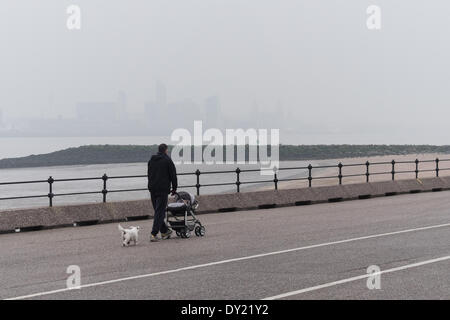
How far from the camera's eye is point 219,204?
26.0 metres

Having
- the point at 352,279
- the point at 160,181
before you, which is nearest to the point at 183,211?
the point at 160,181

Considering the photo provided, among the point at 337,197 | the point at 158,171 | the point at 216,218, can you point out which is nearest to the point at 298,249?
the point at 158,171

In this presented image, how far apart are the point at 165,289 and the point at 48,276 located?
2.50m

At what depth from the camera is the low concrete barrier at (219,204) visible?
20.8 meters

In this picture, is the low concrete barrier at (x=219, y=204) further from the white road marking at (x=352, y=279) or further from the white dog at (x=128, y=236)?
the white road marking at (x=352, y=279)

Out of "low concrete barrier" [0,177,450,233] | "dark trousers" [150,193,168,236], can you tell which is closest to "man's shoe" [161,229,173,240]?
"dark trousers" [150,193,168,236]

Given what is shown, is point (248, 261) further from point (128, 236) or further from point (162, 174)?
point (162, 174)

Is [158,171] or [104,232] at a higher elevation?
[158,171]

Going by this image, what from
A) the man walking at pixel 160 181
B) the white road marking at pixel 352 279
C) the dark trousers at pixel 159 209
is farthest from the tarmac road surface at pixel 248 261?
the man walking at pixel 160 181

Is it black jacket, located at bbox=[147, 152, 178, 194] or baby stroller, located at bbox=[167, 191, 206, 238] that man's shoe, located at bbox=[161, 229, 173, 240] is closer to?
baby stroller, located at bbox=[167, 191, 206, 238]

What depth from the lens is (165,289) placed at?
10867 mm

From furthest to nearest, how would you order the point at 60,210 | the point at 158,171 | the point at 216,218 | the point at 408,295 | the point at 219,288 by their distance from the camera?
the point at 216,218, the point at 60,210, the point at 158,171, the point at 219,288, the point at 408,295

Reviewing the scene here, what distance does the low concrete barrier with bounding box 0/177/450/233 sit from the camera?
20.8 metres

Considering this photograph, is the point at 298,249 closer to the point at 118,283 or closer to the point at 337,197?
the point at 118,283
